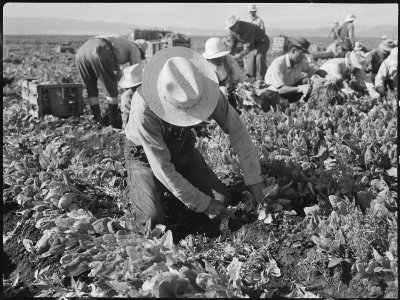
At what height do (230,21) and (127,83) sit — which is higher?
(230,21)

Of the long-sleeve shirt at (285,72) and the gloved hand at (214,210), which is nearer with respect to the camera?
the gloved hand at (214,210)

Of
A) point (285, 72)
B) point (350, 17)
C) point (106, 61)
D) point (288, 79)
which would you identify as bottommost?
point (288, 79)

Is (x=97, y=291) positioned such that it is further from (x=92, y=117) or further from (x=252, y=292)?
(x=92, y=117)

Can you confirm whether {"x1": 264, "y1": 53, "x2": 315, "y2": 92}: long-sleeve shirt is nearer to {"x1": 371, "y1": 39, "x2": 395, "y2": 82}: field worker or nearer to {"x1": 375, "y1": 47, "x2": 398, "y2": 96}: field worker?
{"x1": 375, "y1": 47, "x2": 398, "y2": 96}: field worker

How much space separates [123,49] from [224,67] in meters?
1.43

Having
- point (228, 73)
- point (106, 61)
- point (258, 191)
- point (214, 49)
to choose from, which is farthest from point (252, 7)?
point (258, 191)

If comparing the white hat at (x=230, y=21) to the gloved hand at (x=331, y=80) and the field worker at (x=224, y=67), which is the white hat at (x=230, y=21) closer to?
the field worker at (x=224, y=67)

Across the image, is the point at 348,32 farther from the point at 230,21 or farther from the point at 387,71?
the point at 387,71

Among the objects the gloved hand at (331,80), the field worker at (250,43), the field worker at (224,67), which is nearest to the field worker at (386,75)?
the gloved hand at (331,80)

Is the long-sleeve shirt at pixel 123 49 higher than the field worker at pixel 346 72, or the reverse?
the long-sleeve shirt at pixel 123 49

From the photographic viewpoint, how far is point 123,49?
6672 millimetres

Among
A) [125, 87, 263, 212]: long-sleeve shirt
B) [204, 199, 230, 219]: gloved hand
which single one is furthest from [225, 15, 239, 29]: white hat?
[204, 199, 230, 219]: gloved hand

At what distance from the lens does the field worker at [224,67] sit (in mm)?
6227

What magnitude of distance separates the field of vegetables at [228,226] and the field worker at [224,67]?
124 centimetres
